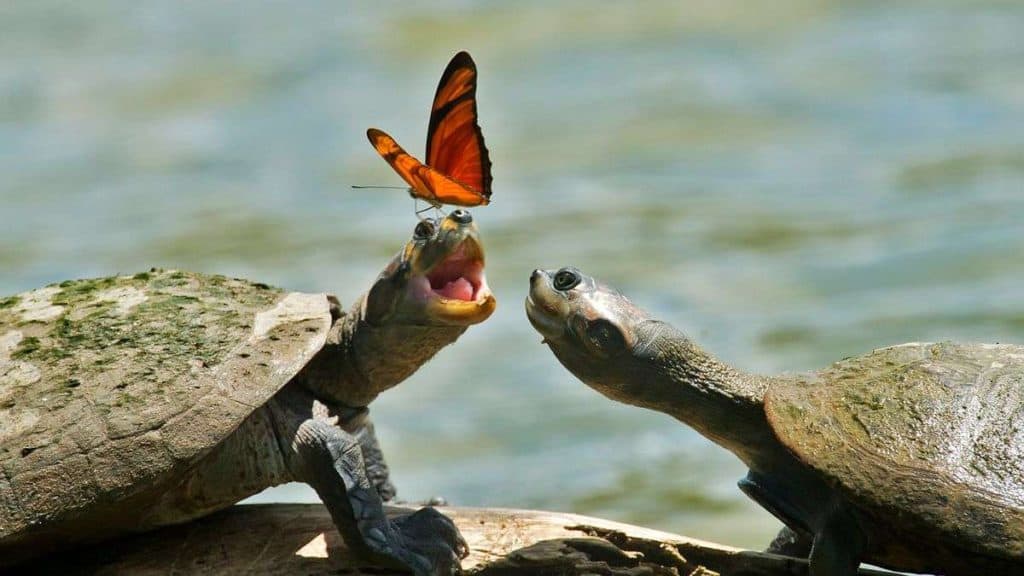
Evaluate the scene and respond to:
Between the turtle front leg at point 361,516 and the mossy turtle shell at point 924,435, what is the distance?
1051 mm

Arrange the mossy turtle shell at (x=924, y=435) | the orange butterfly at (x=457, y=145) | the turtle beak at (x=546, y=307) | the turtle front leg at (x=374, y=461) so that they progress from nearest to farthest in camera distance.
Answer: the mossy turtle shell at (x=924, y=435), the turtle beak at (x=546, y=307), the orange butterfly at (x=457, y=145), the turtle front leg at (x=374, y=461)

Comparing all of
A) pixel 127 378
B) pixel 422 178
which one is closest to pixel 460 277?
pixel 422 178

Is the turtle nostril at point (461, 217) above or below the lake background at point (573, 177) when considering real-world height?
below

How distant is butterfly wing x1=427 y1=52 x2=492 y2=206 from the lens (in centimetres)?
478

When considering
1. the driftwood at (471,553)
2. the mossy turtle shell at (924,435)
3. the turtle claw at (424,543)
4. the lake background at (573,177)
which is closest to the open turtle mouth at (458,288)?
the turtle claw at (424,543)

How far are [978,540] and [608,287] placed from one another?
128 cm

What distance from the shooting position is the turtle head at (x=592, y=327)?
4.40 meters

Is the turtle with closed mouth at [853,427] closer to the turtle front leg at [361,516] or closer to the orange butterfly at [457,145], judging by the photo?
the orange butterfly at [457,145]

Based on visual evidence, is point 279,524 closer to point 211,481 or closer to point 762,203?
point 211,481

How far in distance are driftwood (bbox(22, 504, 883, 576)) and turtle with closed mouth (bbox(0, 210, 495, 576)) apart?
4.3 inches

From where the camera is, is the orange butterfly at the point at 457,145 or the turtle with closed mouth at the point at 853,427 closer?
the turtle with closed mouth at the point at 853,427

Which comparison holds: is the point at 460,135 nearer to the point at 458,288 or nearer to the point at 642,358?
the point at 458,288

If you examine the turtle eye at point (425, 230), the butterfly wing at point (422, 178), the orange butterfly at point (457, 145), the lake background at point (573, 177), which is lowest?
the turtle eye at point (425, 230)

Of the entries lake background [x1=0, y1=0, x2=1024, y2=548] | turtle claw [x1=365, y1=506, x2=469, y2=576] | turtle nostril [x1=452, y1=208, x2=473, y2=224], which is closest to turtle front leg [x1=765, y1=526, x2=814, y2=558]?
turtle claw [x1=365, y1=506, x2=469, y2=576]
